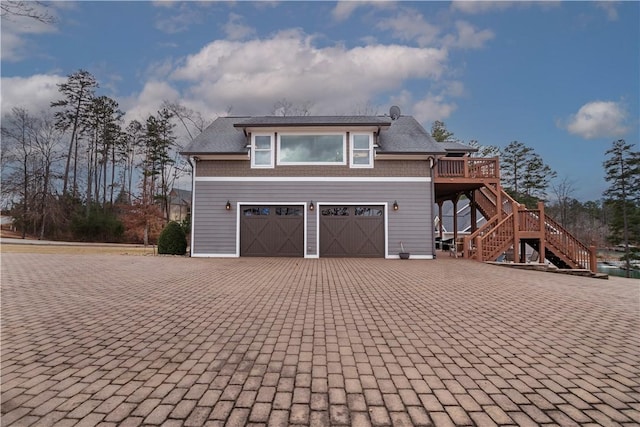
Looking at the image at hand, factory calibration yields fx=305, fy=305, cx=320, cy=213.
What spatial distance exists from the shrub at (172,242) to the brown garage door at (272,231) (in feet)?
11.5

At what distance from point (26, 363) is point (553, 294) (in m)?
7.89

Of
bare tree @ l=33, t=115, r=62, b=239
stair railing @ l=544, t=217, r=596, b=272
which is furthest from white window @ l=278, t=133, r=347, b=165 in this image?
bare tree @ l=33, t=115, r=62, b=239

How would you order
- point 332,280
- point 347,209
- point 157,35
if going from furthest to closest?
point 157,35 < point 347,209 < point 332,280

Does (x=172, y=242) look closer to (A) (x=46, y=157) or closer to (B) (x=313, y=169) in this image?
(B) (x=313, y=169)

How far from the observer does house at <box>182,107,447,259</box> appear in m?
12.3

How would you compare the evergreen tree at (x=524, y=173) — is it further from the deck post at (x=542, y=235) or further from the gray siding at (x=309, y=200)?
the gray siding at (x=309, y=200)

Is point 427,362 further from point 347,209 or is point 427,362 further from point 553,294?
point 347,209

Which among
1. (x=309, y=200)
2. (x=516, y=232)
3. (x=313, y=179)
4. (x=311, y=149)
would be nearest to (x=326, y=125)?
(x=311, y=149)

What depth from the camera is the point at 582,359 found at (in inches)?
116

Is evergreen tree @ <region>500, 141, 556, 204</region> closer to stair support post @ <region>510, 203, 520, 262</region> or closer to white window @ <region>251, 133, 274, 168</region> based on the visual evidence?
stair support post @ <region>510, 203, 520, 262</region>

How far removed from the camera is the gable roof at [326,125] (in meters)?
12.1

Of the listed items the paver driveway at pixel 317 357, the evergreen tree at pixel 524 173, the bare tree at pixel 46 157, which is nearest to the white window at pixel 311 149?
the paver driveway at pixel 317 357

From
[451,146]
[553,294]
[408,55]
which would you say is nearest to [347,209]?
[451,146]

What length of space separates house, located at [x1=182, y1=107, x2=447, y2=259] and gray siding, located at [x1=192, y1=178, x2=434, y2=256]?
40 millimetres
